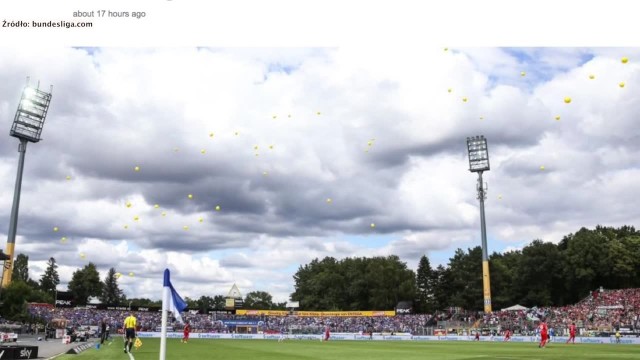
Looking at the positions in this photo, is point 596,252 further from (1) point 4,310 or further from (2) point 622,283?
(1) point 4,310

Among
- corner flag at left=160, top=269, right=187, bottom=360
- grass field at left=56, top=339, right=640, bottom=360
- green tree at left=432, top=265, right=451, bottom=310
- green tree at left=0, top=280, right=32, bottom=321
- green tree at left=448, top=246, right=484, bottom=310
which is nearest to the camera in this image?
corner flag at left=160, top=269, right=187, bottom=360

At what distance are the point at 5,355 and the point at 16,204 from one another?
75042 mm

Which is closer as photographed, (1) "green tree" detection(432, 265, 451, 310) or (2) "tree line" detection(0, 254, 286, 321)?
(2) "tree line" detection(0, 254, 286, 321)

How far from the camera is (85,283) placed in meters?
161

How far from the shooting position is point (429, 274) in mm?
143250

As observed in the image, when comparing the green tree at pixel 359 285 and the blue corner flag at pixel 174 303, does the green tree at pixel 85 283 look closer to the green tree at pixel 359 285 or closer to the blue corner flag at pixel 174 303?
the green tree at pixel 359 285

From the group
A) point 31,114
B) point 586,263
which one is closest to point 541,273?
point 586,263

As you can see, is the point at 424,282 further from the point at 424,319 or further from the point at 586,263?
the point at 424,319

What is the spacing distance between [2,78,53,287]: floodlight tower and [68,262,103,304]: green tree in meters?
76.1

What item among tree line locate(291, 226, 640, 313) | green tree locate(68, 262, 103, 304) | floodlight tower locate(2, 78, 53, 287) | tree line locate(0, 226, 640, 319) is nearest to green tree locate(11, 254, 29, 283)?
tree line locate(0, 226, 640, 319)

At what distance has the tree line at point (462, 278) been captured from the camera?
336ft

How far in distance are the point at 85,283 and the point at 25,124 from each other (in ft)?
286

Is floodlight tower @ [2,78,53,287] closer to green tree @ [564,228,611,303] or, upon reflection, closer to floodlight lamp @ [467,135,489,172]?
floodlight lamp @ [467,135,489,172]

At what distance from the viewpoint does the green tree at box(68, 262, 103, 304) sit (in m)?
161
